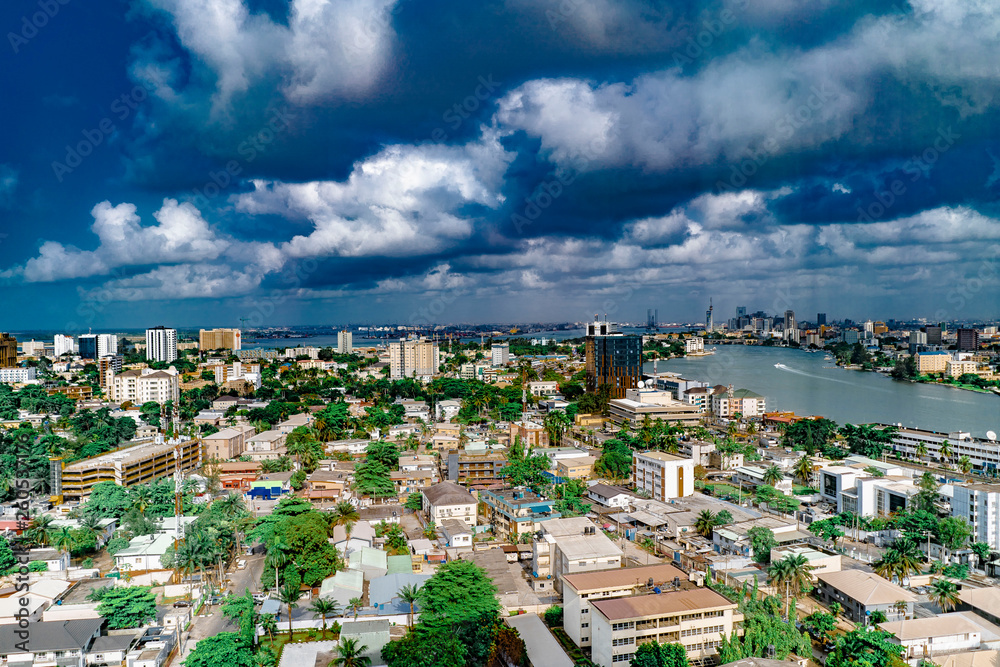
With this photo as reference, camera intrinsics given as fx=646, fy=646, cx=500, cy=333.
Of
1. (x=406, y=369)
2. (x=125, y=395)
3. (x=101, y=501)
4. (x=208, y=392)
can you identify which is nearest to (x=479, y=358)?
(x=406, y=369)

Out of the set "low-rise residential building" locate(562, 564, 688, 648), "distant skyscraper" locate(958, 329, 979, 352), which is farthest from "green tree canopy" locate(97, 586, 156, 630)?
"distant skyscraper" locate(958, 329, 979, 352)

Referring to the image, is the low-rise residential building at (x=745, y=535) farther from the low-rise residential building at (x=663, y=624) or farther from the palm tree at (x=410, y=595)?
the palm tree at (x=410, y=595)

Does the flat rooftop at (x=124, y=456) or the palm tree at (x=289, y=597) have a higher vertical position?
the flat rooftop at (x=124, y=456)

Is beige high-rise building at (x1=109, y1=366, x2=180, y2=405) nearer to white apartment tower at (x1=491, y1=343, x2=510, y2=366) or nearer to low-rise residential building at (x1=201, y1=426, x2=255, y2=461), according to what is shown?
low-rise residential building at (x1=201, y1=426, x2=255, y2=461)

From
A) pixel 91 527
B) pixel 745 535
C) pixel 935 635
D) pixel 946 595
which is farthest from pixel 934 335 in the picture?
pixel 91 527

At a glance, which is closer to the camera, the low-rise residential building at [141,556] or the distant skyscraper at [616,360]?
the low-rise residential building at [141,556]

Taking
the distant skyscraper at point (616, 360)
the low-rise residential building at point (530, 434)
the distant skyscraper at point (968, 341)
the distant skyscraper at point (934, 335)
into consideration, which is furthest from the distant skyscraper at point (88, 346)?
the distant skyscraper at point (934, 335)
